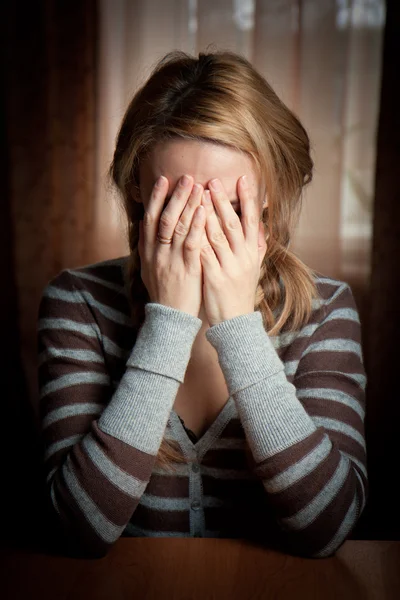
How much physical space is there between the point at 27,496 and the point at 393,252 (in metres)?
1.30

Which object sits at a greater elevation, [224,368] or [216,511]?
[224,368]

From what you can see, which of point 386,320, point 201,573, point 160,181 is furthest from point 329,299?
point 386,320

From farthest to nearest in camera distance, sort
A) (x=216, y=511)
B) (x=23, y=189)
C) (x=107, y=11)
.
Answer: (x=23, y=189) → (x=107, y=11) → (x=216, y=511)

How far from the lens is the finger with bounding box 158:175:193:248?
0.93 meters

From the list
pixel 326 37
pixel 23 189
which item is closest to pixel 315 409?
pixel 326 37

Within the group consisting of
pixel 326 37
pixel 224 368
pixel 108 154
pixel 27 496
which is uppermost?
pixel 326 37

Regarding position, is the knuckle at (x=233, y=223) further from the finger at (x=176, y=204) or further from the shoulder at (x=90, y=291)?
the shoulder at (x=90, y=291)

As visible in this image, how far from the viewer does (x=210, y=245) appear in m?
0.98

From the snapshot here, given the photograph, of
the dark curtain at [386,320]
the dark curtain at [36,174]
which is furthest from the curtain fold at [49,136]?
the dark curtain at [386,320]

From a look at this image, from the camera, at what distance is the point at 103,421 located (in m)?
0.86

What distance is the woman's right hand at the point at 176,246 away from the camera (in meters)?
0.94

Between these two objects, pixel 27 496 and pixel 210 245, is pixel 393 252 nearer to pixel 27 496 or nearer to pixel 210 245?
pixel 210 245

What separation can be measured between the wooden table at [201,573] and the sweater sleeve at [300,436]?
0.15 ft

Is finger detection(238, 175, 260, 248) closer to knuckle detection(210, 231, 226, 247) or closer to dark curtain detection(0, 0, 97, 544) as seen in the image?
knuckle detection(210, 231, 226, 247)
